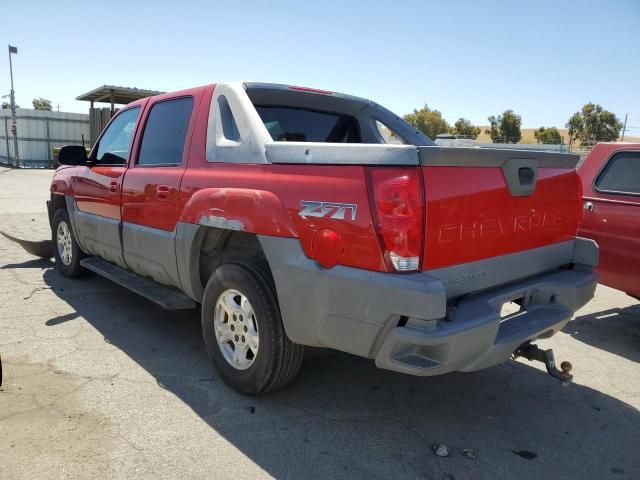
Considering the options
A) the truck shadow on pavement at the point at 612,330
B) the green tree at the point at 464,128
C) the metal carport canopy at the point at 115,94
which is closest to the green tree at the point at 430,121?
the green tree at the point at 464,128

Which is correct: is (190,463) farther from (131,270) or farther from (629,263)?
(629,263)

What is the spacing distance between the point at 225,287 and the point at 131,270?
180cm

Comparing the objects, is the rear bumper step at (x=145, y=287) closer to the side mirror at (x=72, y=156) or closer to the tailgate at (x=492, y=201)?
the side mirror at (x=72, y=156)

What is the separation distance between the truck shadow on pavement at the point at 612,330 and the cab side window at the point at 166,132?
3851 millimetres

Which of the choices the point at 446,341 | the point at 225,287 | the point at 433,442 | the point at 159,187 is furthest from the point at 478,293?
the point at 159,187

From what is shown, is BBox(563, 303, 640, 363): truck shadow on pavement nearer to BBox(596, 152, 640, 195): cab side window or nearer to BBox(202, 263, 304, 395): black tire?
BBox(596, 152, 640, 195): cab side window

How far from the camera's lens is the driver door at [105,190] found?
181 inches

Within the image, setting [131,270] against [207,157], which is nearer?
[207,157]

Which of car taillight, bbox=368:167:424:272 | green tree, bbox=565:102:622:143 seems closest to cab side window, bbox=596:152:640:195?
car taillight, bbox=368:167:424:272

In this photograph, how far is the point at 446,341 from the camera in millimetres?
2359

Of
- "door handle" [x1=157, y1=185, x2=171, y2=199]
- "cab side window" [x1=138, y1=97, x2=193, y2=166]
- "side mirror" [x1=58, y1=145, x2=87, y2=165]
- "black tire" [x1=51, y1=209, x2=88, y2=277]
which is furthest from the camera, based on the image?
"black tire" [x1=51, y1=209, x2=88, y2=277]

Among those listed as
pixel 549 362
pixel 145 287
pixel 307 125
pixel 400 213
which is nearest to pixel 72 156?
pixel 145 287

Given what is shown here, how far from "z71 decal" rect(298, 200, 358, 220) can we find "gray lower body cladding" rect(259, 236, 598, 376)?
192 mm

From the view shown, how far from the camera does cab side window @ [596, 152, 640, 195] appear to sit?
4.67 meters
